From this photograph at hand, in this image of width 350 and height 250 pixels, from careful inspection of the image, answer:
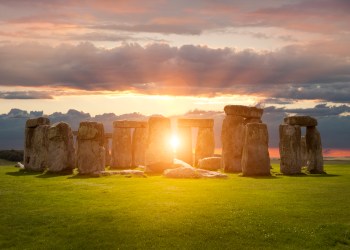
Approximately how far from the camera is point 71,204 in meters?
15.6

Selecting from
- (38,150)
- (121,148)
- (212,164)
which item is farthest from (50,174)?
(212,164)

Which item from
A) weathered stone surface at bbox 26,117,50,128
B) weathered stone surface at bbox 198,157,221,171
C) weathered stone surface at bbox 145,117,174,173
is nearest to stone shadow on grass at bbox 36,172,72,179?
weathered stone surface at bbox 26,117,50,128

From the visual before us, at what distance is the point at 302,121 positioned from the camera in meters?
28.5

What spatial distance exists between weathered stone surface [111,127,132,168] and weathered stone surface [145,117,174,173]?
8.04m

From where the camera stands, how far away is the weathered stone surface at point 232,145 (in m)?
29.8

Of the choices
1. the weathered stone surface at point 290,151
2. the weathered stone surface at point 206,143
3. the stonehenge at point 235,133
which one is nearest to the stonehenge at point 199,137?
the weathered stone surface at point 206,143

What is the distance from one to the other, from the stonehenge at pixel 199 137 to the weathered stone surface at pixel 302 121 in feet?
33.6

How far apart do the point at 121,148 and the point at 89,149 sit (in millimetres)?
10529

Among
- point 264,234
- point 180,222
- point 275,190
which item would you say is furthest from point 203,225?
point 275,190

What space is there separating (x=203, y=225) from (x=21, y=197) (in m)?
7.75

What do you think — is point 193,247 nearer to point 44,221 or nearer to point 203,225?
point 203,225

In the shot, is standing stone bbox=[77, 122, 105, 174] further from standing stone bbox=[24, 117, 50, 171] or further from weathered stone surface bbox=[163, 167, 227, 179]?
weathered stone surface bbox=[163, 167, 227, 179]

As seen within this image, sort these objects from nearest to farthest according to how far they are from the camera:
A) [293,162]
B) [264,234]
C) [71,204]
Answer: [264,234]
[71,204]
[293,162]

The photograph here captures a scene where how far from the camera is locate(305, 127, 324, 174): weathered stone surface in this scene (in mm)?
28344
